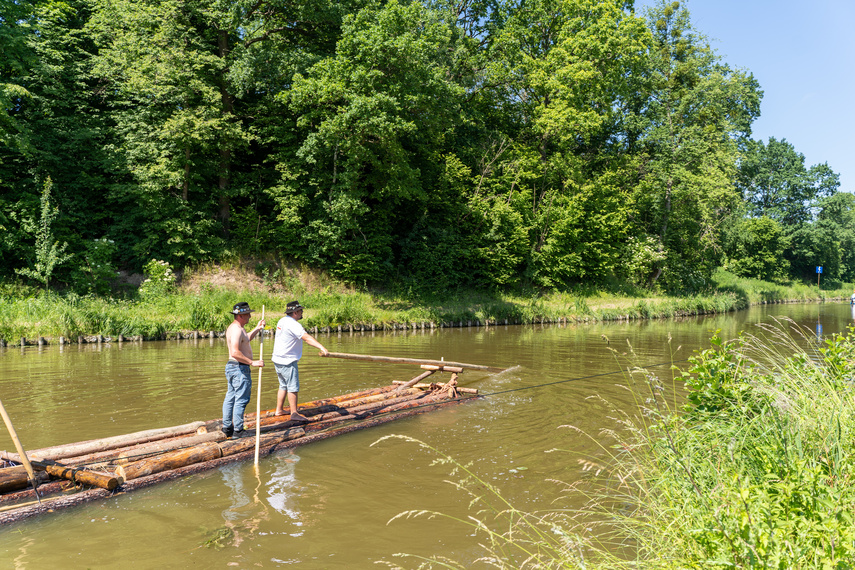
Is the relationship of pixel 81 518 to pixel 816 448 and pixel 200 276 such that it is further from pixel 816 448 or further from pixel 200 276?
pixel 200 276

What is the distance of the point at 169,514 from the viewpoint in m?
6.07

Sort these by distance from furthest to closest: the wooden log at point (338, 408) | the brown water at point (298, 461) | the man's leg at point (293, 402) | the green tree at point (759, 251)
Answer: the green tree at point (759, 251), the man's leg at point (293, 402), the wooden log at point (338, 408), the brown water at point (298, 461)

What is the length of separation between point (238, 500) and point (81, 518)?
4.96ft

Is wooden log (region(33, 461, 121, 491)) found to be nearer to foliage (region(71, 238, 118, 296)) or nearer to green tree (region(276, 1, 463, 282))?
foliage (region(71, 238, 118, 296))

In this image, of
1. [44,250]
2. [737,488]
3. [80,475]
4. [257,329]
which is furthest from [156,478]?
[44,250]

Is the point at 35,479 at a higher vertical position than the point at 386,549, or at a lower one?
higher

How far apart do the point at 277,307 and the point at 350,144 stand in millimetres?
7190

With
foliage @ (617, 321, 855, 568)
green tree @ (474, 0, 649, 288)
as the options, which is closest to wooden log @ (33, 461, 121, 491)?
foliage @ (617, 321, 855, 568)

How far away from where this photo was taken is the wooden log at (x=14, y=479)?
5805 millimetres

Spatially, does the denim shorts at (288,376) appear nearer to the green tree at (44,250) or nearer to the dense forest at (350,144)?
the green tree at (44,250)

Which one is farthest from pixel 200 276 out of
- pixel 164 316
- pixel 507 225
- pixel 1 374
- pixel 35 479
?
pixel 35 479

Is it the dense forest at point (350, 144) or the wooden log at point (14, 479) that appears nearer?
the wooden log at point (14, 479)

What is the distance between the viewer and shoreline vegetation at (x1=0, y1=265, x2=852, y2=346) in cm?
1791

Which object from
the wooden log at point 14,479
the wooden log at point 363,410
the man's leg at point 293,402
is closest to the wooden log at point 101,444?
the wooden log at point 14,479
